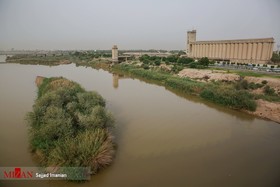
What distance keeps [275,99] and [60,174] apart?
1580cm

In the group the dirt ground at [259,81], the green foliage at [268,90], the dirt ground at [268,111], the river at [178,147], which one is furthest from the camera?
the green foliage at [268,90]

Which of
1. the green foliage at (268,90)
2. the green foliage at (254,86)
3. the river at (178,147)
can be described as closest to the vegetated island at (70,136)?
the river at (178,147)

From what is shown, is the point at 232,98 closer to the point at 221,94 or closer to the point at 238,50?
the point at 221,94

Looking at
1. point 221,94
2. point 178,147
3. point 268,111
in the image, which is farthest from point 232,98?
point 178,147

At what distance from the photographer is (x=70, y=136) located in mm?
8078

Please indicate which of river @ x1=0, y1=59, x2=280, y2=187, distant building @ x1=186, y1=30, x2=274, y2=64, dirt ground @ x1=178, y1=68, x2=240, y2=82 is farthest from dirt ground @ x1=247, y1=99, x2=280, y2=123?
distant building @ x1=186, y1=30, x2=274, y2=64

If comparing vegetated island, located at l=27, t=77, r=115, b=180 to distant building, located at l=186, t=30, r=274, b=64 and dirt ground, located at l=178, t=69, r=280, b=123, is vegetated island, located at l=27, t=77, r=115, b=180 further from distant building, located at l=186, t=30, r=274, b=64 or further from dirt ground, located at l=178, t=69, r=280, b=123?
distant building, located at l=186, t=30, r=274, b=64

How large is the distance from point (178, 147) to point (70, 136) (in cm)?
480

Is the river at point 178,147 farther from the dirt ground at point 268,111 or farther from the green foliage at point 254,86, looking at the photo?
the green foliage at point 254,86

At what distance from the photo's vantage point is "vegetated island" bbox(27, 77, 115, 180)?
22.9 ft

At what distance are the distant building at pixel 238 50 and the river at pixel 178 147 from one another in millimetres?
27651

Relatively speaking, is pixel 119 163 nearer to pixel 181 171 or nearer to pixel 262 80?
pixel 181 171

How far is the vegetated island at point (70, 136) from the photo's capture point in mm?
6969

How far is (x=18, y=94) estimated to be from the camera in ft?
61.2
